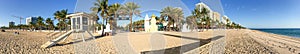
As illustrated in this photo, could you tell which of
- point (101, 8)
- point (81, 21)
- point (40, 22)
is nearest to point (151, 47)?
point (101, 8)

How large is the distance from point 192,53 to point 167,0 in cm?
197

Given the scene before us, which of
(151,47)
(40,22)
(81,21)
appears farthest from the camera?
(40,22)

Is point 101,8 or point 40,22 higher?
point 101,8

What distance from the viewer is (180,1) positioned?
5738mm

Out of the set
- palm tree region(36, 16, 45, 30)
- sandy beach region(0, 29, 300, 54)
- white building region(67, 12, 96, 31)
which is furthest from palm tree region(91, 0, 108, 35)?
palm tree region(36, 16, 45, 30)

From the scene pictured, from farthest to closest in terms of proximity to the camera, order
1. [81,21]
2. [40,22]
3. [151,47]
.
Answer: [40,22]
[81,21]
[151,47]

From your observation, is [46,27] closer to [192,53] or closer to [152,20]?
[152,20]

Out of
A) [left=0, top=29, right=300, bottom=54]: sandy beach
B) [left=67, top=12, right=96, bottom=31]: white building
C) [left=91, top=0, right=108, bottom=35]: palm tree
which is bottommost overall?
[left=0, top=29, right=300, bottom=54]: sandy beach

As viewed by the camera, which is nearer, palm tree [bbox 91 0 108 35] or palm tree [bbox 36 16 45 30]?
palm tree [bbox 91 0 108 35]

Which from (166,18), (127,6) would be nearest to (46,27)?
(166,18)

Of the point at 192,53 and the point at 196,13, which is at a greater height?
the point at 196,13

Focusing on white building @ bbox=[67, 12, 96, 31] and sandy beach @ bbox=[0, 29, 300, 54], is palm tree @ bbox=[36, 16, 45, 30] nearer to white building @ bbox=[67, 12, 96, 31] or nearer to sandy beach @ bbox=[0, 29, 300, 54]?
white building @ bbox=[67, 12, 96, 31]

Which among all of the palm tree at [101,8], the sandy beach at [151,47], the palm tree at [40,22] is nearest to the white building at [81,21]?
the palm tree at [101,8]

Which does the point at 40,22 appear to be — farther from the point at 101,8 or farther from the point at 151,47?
the point at 151,47
